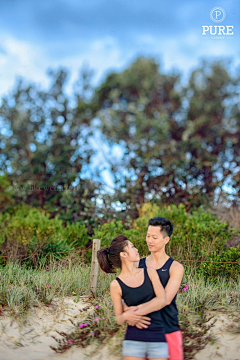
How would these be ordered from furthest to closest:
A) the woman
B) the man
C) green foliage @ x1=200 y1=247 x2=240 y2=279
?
1. green foliage @ x1=200 y1=247 x2=240 y2=279
2. the man
3. the woman

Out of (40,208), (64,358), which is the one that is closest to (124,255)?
(64,358)

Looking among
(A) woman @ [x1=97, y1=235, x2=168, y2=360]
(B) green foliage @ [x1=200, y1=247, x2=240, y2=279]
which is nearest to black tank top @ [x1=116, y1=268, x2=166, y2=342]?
(A) woman @ [x1=97, y1=235, x2=168, y2=360]

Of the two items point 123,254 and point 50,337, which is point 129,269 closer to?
point 123,254

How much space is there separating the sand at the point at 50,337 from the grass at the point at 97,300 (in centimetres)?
8

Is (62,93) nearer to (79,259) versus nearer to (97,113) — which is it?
(97,113)

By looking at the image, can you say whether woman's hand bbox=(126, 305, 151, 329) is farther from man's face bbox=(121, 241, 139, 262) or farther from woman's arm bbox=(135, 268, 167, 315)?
man's face bbox=(121, 241, 139, 262)

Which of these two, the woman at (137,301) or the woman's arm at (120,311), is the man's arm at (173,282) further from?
the woman's arm at (120,311)

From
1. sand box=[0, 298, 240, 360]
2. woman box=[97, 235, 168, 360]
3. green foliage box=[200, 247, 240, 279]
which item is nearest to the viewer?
woman box=[97, 235, 168, 360]

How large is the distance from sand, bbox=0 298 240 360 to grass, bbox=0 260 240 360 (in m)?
0.08

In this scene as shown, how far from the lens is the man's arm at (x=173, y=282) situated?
2.83 meters

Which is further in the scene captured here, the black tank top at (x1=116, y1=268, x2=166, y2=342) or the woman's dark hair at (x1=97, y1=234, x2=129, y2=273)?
the woman's dark hair at (x1=97, y1=234, x2=129, y2=273)

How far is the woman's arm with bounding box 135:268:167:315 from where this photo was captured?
266 centimetres

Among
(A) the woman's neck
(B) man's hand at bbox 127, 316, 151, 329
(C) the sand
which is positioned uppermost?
(A) the woman's neck

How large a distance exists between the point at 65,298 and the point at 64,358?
95 centimetres
